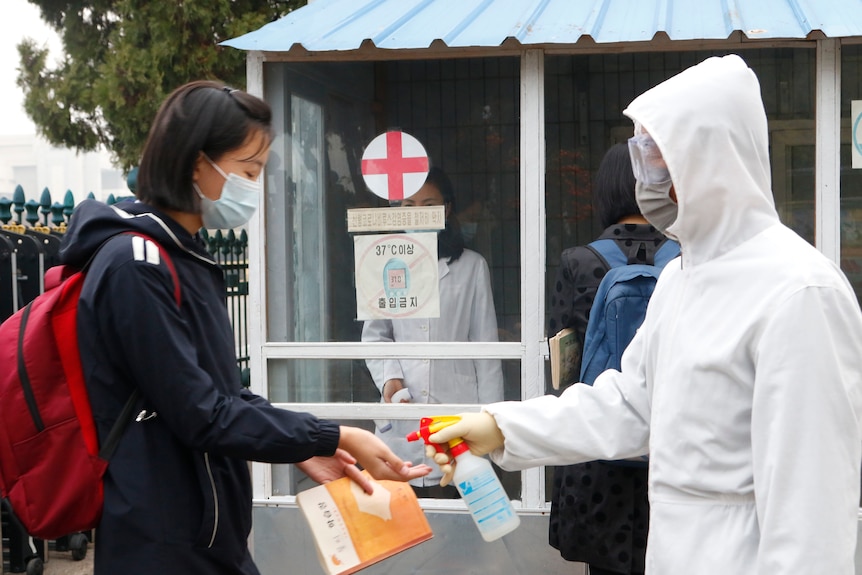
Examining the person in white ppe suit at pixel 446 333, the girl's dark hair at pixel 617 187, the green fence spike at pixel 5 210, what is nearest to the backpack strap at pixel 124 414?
the girl's dark hair at pixel 617 187

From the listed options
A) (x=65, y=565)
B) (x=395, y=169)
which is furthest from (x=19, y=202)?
(x=395, y=169)

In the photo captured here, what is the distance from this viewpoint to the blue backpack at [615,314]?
3221 millimetres

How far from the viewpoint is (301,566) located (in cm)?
484

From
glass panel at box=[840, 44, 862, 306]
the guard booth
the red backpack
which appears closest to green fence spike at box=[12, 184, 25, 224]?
the guard booth

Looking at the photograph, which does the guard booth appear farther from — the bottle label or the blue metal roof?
the bottle label

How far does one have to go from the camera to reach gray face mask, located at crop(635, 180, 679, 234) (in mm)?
2146

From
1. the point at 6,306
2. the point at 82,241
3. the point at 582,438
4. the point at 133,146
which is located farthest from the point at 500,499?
the point at 133,146

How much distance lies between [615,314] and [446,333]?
1598mm

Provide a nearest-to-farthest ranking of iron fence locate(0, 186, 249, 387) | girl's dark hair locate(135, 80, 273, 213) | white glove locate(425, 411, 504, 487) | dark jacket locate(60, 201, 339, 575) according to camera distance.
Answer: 1. dark jacket locate(60, 201, 339, 575)
2. girl's dark hair locate(135, 80, 273, 213)
3. white glove locate(425, 411, 504, 487)
4. iron fence locate(0, 186, 249, 387)

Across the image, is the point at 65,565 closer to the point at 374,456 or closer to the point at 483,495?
the point at 374,456

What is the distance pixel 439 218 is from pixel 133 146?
23.5ft

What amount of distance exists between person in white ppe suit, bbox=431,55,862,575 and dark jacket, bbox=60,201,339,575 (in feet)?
2.72

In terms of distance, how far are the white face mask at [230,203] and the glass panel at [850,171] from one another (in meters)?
3.05

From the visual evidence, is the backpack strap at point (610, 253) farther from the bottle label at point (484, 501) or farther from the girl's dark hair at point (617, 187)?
the bottle label at point (484, 501)
